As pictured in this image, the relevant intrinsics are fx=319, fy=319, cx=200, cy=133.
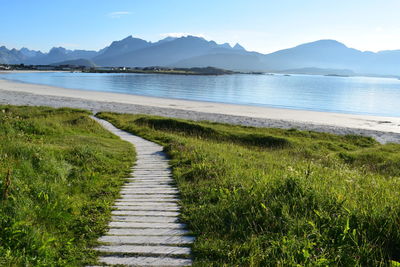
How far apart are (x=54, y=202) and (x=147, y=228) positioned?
2.34 metres

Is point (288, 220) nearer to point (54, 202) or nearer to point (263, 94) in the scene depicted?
point (54, 202)

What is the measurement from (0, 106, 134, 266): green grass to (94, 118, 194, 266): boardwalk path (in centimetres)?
33

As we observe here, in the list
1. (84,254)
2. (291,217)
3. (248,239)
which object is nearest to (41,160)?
(84,254)

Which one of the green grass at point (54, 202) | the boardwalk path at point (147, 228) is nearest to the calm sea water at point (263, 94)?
the green grass at point (54, 202)

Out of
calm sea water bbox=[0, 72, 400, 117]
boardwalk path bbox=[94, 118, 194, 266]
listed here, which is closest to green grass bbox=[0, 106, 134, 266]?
boardwalk path bbox=[94, 118, 194, 266]

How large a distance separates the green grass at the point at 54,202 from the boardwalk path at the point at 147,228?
328 mm

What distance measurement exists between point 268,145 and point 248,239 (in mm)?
19311

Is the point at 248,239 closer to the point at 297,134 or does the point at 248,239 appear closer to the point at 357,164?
the point at 357,164

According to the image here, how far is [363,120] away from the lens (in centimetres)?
4769

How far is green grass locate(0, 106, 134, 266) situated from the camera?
549 centimetres

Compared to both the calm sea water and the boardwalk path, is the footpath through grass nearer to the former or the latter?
the boardwalk path

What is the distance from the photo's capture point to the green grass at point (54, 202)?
216 inches

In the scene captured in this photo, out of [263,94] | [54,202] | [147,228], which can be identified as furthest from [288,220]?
[263,94]

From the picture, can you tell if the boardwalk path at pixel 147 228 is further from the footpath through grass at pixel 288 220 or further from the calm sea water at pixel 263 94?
the calm sea water at pixel 263 94
